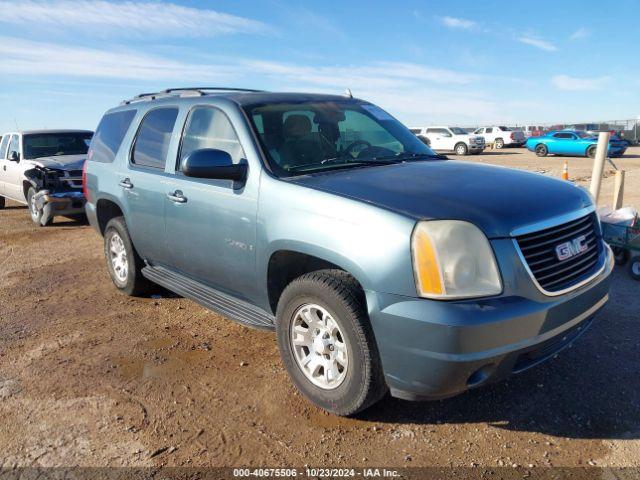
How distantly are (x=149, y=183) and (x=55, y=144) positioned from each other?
26.4ft

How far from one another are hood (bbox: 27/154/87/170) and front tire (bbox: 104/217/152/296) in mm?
5069

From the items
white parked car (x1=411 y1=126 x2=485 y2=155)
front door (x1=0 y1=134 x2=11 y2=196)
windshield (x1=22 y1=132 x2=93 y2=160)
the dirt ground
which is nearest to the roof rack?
the dirt ground

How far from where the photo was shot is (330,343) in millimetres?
3111

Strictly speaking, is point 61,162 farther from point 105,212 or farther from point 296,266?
point 296,266

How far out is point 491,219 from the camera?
106 inches

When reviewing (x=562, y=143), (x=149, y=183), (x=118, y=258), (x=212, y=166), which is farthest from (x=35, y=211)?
(x=562, y=143)

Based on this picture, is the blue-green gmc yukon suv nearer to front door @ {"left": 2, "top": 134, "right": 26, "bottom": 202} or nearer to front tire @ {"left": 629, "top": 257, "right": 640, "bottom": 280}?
front tire @ {"left": 629, "top": 257, "right": 640, "bottom": 280}

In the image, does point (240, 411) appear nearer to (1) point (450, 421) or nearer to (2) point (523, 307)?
(1) point (450, 421)

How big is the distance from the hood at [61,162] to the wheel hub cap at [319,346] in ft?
27.0

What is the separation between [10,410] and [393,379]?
2500mm

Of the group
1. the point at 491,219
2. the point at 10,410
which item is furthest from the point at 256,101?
the point at 10,410

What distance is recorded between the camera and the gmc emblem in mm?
2904

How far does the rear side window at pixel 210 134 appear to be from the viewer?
150 inches

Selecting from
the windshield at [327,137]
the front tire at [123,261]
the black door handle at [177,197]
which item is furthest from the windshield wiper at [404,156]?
the front tire at [123,261]
